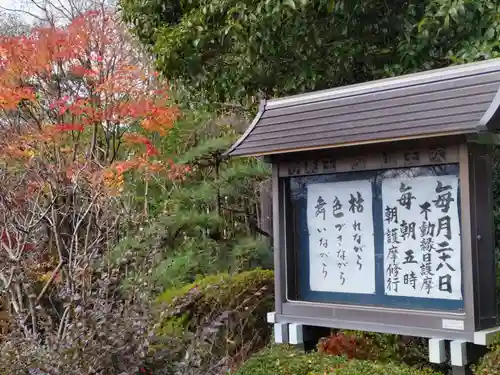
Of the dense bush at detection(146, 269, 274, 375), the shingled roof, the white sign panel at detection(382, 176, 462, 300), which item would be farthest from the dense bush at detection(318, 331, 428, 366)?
the shingled roof

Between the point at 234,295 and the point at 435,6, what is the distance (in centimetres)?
389

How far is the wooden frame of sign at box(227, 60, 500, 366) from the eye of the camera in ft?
15.3

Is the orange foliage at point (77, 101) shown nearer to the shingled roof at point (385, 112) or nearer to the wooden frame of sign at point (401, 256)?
the shingled roof at point (385, 112)

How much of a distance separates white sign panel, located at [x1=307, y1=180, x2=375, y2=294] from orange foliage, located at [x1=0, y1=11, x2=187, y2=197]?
12.4 ft

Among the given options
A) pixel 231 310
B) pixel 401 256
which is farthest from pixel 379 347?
pixel 231 310

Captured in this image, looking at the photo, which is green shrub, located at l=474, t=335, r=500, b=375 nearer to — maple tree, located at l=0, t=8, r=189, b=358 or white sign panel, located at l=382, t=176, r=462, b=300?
white sign panel, located at l=382, t=176, r=462, b=300

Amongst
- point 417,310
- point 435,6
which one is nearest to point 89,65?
point 435,6

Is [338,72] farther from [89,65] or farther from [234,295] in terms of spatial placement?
[89,65]

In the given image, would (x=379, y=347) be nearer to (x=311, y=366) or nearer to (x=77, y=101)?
(x=311, y=366)

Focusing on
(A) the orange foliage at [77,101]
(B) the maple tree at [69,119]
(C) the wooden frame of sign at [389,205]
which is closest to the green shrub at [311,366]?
(C) the wooden frame of sign at [389,205]

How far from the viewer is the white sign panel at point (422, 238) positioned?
479 cm

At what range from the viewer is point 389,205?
5188mm

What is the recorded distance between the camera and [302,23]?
718 centimetres

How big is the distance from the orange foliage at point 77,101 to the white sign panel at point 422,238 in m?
4.56
